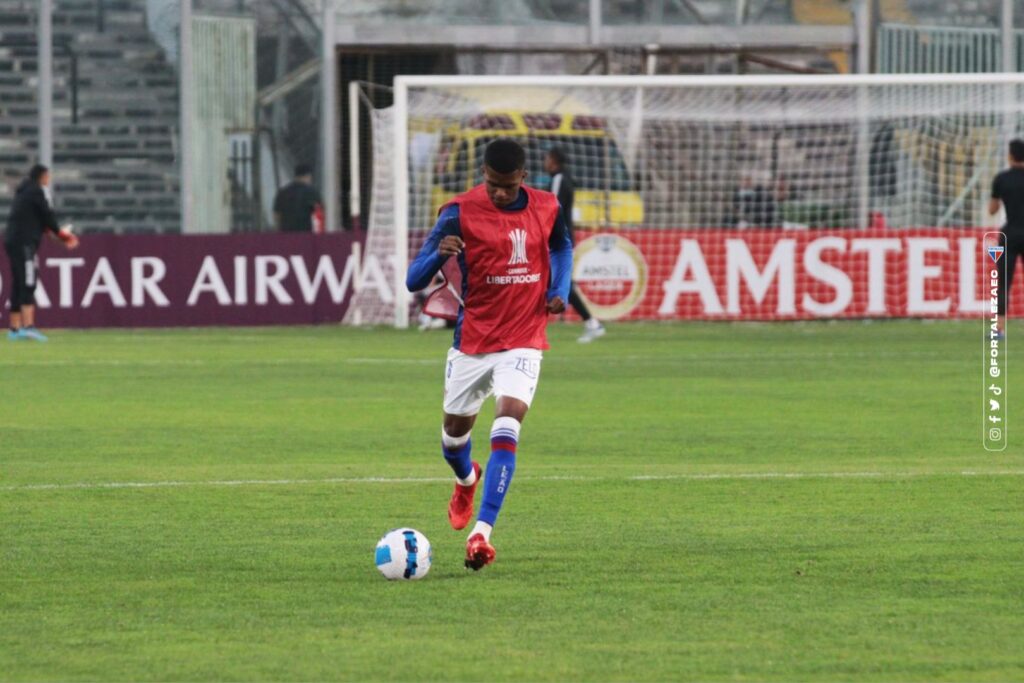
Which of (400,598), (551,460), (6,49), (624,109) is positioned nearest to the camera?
(400,598)

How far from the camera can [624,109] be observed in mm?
28703

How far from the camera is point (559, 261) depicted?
9148 mm

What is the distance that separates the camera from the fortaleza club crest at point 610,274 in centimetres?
2662

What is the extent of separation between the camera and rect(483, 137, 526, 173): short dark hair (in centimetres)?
872

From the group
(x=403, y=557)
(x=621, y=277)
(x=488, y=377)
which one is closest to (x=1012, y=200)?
(x=621, y=277)

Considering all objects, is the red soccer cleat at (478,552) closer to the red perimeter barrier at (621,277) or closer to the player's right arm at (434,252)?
the player's right arm at (434,252)

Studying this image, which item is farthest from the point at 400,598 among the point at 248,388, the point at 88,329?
the point at 88,329

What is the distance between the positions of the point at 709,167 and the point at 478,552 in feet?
73.7

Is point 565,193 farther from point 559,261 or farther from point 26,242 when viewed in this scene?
point 559,261

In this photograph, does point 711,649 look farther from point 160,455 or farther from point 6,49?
point 6,49

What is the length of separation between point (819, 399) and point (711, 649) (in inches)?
389

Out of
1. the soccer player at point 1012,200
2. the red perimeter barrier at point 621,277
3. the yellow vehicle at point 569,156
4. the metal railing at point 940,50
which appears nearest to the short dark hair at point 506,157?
the soccer player at point 1012,200

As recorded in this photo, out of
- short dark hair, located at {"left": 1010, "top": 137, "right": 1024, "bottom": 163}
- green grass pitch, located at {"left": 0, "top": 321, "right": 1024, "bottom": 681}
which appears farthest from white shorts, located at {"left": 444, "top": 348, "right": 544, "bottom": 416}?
short dark hair, located at {"left": 1010, "top": 137, "right": 1024, "bottom": 163}

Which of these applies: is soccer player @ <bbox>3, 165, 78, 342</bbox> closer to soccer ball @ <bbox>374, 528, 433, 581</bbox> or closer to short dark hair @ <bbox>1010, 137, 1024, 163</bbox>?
short dark hair @ <bbox>1010, 137, 1024, 163</bbox>
